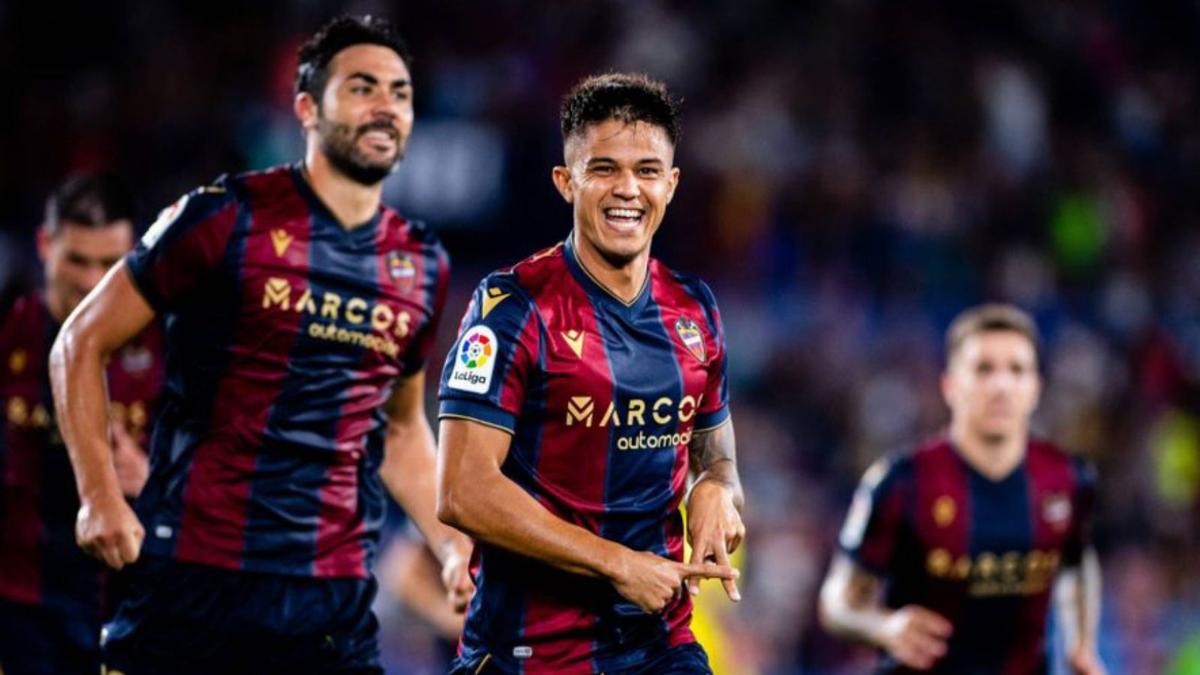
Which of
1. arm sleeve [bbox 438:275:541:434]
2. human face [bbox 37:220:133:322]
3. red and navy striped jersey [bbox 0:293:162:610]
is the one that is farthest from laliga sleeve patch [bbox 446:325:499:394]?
human face [bbox 37:220:133:322]

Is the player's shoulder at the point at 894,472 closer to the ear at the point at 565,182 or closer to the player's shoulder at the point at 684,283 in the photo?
the player's shoulder at the point at 684,283

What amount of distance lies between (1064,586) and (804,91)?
8.74 m

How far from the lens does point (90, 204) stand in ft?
19.7

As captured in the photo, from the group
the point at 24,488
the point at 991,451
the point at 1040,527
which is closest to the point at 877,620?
the point at 1040,527

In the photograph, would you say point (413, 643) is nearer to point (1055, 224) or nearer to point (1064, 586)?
point (1064, 586)

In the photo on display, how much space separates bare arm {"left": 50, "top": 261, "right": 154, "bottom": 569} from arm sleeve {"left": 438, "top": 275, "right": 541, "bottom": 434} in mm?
1049

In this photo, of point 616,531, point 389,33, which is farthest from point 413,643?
point 616,531

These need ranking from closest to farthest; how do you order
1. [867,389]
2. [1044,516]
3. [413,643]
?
[1044,516], [413,643], [867,389]

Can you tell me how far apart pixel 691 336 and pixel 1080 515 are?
2930mm

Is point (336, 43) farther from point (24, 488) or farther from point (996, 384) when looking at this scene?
point (996, 384)

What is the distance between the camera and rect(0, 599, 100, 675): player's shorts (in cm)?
585

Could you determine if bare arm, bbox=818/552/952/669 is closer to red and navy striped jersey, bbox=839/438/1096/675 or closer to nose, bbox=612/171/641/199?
red and navy striped jersey, bbox=839/438/1096/675

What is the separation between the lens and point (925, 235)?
14133mm

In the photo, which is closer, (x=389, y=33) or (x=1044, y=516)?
(x=389, y=33)
